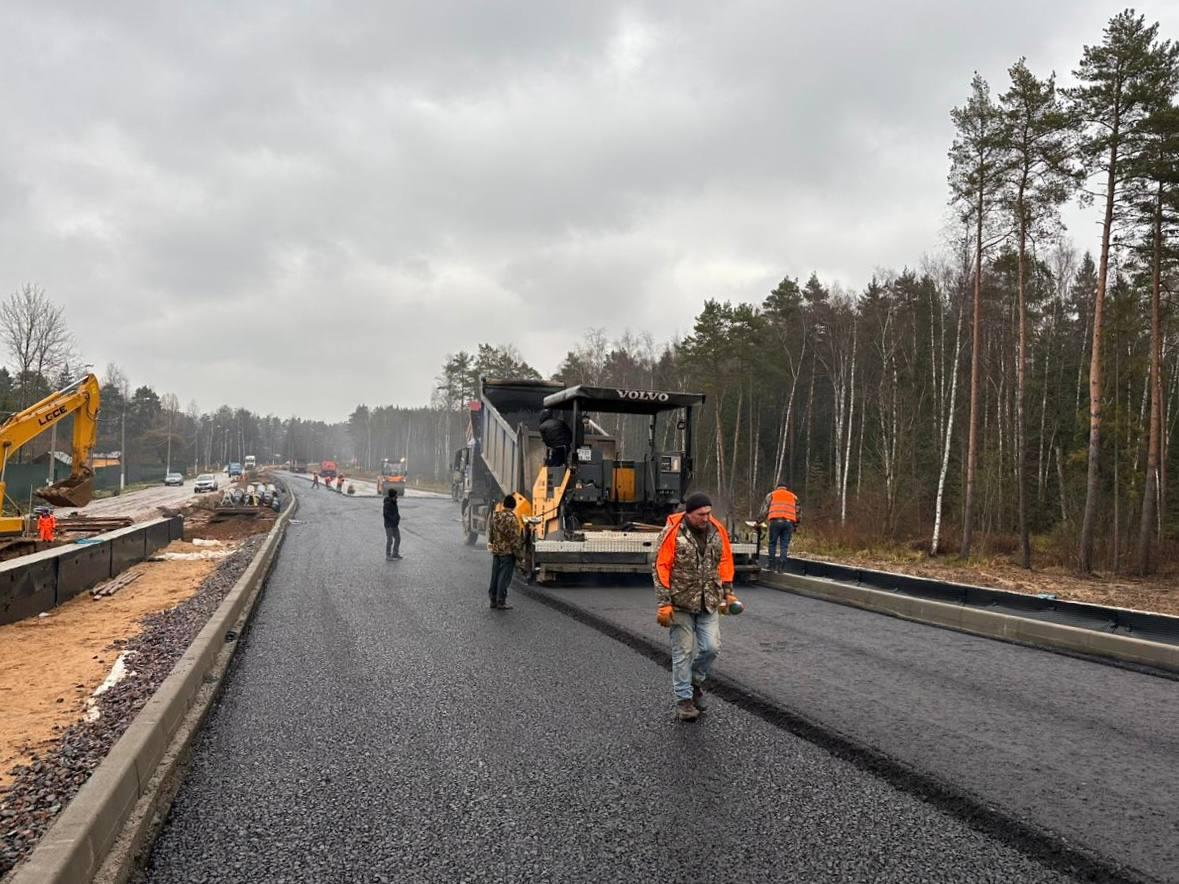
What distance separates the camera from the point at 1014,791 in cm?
429

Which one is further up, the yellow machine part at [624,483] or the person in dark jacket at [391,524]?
the yellow machine part at [624,483]

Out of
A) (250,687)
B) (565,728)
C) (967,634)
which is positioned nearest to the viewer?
(565,728)

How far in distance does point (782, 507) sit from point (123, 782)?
11.7 metres

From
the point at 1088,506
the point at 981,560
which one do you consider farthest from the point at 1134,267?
the point at 981,560

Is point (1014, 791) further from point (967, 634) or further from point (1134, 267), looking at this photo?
point (1134, 267)

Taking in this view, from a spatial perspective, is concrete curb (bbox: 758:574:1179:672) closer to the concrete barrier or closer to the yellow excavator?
the concrete barrier

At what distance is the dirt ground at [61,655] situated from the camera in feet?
17.2

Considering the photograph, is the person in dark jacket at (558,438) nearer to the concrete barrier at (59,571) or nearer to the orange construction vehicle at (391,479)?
the concrete barrier at (59,571)

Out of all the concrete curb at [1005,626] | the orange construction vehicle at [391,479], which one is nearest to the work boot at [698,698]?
the concrete curb at [1005,626]

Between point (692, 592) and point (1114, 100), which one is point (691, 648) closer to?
point (692, 592)

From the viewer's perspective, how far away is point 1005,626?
29.7ft

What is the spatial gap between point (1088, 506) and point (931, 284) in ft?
66.0

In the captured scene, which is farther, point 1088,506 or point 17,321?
point 17,321

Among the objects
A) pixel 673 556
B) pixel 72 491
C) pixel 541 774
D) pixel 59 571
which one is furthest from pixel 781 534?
pixel 72 491
